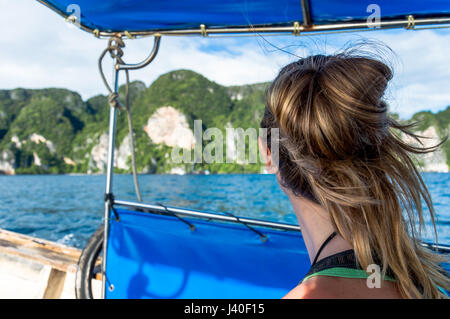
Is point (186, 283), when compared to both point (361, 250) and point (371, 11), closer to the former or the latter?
point (361, 250)

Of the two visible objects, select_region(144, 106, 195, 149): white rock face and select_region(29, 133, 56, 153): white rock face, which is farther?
select_region(29, 133, 56, 153): white rock face

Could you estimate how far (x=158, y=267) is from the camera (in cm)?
200

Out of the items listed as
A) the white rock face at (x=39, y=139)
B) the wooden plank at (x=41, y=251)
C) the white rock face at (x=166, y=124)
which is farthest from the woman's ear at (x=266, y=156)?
the white rock face at (x=39, y=139)

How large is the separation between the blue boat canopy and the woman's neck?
1042mm

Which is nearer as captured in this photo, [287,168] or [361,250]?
[361,250]

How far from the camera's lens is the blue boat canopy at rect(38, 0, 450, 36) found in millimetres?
1523

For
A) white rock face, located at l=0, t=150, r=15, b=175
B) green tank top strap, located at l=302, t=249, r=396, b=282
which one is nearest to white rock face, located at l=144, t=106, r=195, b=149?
white rock face, located at l=0, t=150, r=15, b=175

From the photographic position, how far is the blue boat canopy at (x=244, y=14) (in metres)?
1.52

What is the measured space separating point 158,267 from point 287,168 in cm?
144

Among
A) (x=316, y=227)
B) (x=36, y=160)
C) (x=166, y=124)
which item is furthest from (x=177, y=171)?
(x=316, y=227)

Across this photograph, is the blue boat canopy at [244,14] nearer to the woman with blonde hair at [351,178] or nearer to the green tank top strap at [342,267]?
the woman with blonde hair at [351,178]

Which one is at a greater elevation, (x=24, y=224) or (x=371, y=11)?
(x=371, y=11)

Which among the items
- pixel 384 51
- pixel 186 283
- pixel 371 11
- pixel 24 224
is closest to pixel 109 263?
pixel 186 283

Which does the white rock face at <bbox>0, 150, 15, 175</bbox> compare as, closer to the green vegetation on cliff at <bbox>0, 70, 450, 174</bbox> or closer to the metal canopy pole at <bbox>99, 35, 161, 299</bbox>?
the green vegetation on cliff at <bbox>0, 70, 450, 174</bbox>
